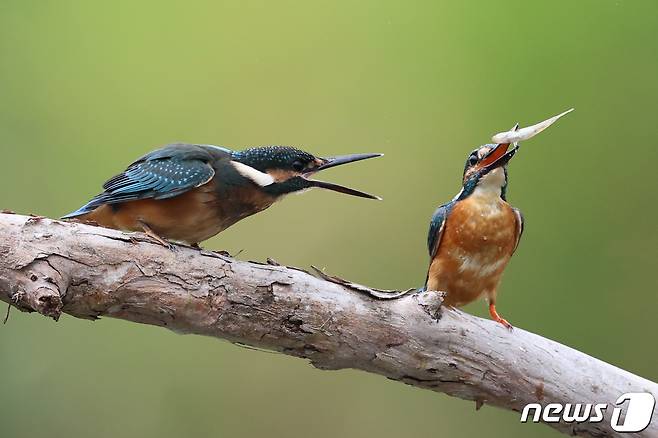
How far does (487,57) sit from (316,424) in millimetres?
1764

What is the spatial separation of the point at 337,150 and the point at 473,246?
1136 mm

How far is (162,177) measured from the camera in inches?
92.6

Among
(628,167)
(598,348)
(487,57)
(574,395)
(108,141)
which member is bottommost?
(574,395)

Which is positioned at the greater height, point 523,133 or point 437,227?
point 523,133

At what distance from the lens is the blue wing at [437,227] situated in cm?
253

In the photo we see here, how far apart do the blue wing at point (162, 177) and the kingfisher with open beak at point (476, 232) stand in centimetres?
76

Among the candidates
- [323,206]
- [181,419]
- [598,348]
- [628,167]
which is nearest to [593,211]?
[628,167]

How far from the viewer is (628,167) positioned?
353cm

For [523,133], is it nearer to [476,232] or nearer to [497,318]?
[476,232]

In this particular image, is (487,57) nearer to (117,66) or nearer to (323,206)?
(323,206)

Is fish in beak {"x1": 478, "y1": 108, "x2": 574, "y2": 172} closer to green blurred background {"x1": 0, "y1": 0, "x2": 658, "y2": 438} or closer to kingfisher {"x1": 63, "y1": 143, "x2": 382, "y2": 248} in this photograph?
kingfisher {"x1": 63, "y1": 143, "x2": 382, "y2": 248}

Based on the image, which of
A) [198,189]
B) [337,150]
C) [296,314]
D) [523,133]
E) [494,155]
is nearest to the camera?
[296,314]

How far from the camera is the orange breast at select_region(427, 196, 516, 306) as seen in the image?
2480mm

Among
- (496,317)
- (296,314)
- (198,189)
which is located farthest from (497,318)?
(198,189)
